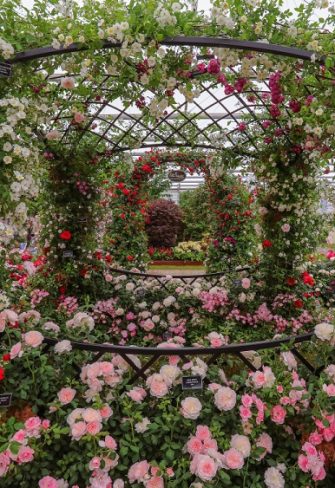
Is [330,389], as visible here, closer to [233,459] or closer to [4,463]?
[233,459]

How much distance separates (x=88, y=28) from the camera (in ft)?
6.88

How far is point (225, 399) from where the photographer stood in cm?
158

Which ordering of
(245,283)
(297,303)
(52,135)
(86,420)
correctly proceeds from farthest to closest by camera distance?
1. (245,283)
2. (297,303)
3. (52,135)
4. (86,420)

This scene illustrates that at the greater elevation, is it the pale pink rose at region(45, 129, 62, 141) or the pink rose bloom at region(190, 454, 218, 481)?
the pale pink rose at region(45, 129, 62, 141)

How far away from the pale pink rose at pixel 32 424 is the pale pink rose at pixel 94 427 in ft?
0.63

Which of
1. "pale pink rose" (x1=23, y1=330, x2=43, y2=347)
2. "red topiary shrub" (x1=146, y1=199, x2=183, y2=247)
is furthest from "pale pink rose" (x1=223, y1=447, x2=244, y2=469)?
"red topiary shrub" (x1=146, y1=199, x2=183, y2=247)

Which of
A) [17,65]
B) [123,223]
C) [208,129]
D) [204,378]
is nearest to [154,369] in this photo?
[204,378]

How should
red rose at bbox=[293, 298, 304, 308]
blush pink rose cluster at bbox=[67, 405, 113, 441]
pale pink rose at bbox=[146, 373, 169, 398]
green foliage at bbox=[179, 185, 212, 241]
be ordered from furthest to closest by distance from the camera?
green foliage at bbox=[179, 185, 212, 241], red rose at bbox=[293, 298, 304, 308], pale pink rose at bbox=[146, 373, 169, 398], blush pink rose cluster at bbox=[67, 405, 113, 441]

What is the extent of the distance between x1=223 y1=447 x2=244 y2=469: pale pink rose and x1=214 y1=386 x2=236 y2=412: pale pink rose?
15cm

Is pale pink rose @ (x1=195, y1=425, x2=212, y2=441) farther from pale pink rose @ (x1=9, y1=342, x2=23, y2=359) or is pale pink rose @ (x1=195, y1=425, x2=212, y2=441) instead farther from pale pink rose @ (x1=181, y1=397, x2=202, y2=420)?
pale pink rose @ (x1=9, y1=342, x2=23, y2=359)

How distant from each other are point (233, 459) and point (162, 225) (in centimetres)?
1128

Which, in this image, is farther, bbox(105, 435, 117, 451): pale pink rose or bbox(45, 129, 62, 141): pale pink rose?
bbox(45, 129, 62, 141): pale pink rose

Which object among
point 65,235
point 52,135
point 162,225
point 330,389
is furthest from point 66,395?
point 162,225

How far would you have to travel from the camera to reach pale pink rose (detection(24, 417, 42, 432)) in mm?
1525
